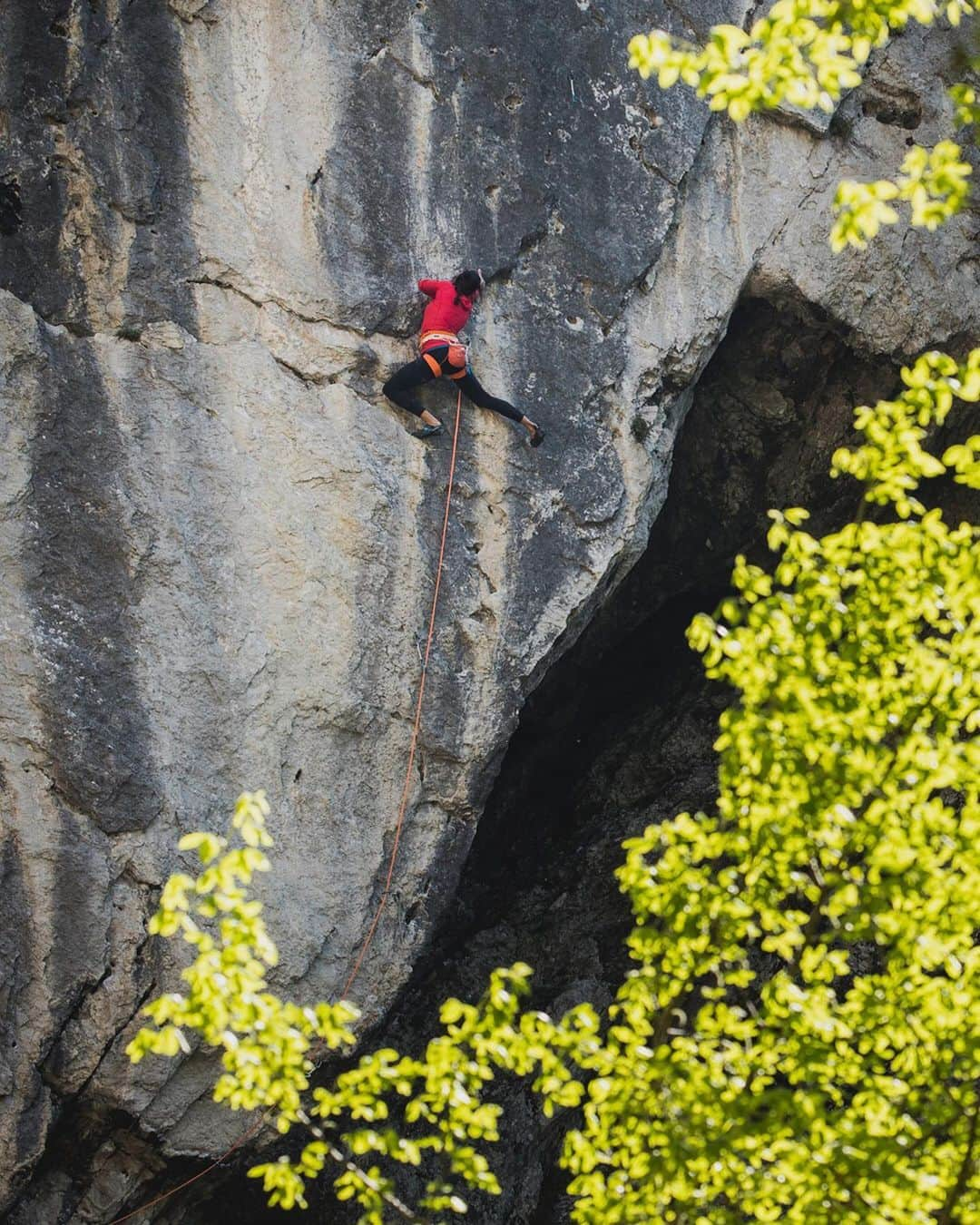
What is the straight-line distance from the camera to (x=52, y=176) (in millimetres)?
8664

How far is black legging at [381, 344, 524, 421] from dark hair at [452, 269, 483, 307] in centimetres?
41

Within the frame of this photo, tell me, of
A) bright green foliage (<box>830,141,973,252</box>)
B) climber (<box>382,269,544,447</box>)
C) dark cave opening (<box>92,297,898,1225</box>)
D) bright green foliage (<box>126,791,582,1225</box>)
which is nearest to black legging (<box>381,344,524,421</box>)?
climber (<box>382,269,544,447</box>)

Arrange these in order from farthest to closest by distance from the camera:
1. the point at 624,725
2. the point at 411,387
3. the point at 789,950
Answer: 1. the point at 624,725
2. the point at 411,387
3. the point at 789,950

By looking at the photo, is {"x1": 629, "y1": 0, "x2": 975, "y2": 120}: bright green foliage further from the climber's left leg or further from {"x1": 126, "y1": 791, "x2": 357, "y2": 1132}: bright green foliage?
the climber's left leg

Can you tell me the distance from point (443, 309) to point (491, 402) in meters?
0.73

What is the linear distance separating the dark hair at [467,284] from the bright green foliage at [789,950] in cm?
393

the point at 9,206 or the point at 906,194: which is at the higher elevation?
the point at 906,194

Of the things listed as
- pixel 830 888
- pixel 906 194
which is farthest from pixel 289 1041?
pixel 906 194

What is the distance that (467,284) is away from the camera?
9.27 m

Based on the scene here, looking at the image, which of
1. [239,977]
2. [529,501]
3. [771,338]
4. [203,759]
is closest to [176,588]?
[203,759]

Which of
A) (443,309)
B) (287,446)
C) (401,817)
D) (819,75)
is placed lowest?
(401,817)

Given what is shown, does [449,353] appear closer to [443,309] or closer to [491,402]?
[443,309]

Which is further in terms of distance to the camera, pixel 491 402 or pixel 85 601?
pixel 491 402

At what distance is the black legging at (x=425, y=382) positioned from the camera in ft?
30.4
